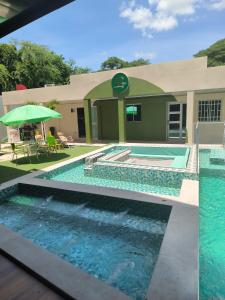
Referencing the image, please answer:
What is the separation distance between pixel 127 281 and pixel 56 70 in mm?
43153

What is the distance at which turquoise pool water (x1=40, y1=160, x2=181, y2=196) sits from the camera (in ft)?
25.1

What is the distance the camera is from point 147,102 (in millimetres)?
17078

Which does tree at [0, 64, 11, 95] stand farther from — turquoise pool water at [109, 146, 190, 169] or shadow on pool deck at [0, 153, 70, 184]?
turquoise pool water at [109, 146, 190, 169]

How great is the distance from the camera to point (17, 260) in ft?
11.0

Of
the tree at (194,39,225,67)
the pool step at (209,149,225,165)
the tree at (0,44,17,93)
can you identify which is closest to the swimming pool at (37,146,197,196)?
the pool step at (209,149,225,165)

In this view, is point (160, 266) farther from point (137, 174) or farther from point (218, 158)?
point (218, 158)

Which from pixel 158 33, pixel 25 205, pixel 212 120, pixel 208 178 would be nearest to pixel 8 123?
pixel 25 205

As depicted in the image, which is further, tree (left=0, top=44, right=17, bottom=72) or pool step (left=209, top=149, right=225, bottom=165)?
tree (left=0, top=44, right=17, bottom=72)

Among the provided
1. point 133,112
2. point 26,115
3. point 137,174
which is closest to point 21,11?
point 137,174

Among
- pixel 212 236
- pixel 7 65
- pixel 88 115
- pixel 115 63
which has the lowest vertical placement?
pixel 212 236

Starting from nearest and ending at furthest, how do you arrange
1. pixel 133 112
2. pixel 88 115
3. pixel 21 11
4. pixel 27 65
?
pixel 21 11
pixel 88 115
pixel 133 112
pixel 27 65

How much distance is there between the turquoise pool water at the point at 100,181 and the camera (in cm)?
764

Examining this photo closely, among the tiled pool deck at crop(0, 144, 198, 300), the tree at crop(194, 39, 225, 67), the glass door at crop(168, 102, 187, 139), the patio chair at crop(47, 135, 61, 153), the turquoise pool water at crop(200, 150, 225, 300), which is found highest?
the tree at crop(194, 39, 225, 67)

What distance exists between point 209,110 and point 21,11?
47.3ft
